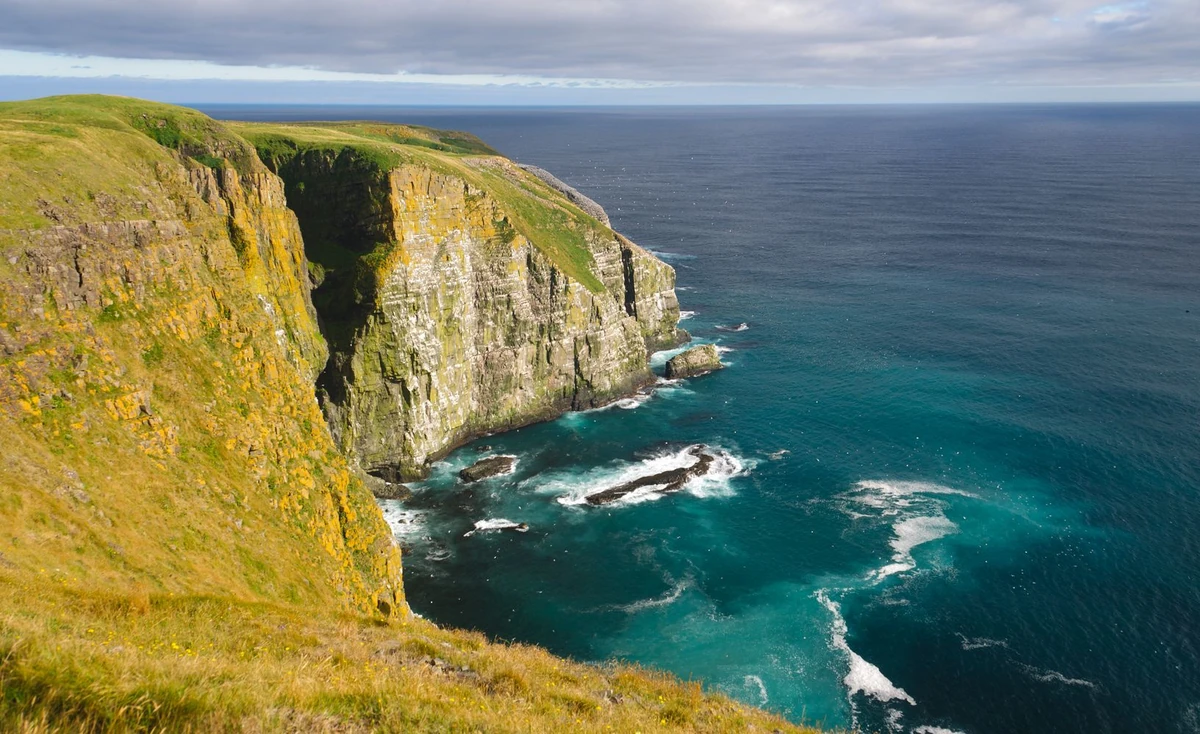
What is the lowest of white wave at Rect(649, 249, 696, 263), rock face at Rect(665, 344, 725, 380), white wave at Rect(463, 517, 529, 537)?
white wave at Rect(463, 517, 529, 537)

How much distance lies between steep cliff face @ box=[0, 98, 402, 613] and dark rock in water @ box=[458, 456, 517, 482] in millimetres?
23535

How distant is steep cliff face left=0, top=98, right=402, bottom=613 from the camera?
32594 mm

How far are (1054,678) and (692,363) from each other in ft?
197

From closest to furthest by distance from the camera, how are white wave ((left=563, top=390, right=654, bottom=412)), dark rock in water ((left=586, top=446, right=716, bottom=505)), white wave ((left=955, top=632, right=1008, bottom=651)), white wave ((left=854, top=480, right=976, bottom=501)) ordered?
white wave ((left=955, top=632, right=1008, bottom=651)) → white wave ((left=854, top=480, right=976, bottom=501)) → dark rock in water ((left=586, top=446, right=716, bottom=505)) → white wave ((left=563, top=390, right=654, bottom=412))

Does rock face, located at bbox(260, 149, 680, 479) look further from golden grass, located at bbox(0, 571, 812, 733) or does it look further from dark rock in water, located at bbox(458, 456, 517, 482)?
golden grass, located at bbox(0, 571, 812, 733)

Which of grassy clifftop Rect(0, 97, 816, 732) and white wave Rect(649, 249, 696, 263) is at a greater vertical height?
grassy clifftop Rect(0, 97, 816, 732)

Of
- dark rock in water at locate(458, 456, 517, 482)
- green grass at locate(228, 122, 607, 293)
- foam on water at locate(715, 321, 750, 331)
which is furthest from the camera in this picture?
foam on water at locate(715, 321, 750, 331)

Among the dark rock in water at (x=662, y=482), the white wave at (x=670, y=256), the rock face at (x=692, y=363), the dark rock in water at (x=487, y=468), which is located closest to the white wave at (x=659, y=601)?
the dark rock in water at (x=662, y=482)

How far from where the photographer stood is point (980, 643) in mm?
52375

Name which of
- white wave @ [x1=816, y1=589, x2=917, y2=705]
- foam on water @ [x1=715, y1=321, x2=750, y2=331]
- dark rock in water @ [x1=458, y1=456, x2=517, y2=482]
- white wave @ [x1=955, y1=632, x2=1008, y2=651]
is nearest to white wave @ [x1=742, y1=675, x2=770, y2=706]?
white wave @ [x1=816, y1=589, x2=917, y2=705]

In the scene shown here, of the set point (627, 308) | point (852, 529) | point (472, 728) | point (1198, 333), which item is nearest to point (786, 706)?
point (852, 529)

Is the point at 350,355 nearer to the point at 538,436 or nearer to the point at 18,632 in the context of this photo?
the point at 538,436

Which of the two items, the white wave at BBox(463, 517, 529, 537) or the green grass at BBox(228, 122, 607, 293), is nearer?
the white wave at BBox(463, 517, 529, 537)

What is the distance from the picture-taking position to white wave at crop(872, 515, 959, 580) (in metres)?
61.1
